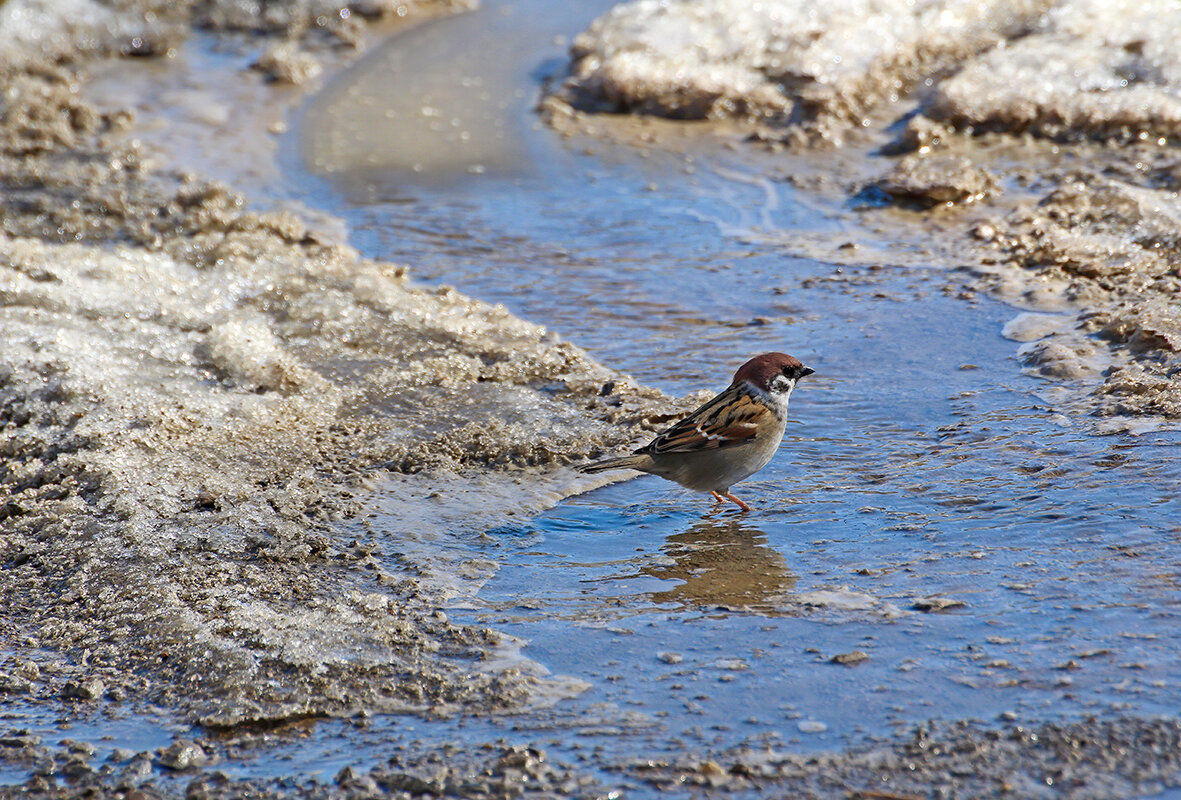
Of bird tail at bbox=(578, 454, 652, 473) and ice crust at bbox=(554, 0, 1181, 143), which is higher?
ice crust at bbox=(554, 0, 1181, 143)

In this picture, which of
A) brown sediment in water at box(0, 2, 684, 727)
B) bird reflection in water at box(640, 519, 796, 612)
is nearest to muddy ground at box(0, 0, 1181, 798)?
brown sediment in water at box(0, 2, 684, 727)

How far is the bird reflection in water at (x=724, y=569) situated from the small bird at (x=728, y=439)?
0.23m

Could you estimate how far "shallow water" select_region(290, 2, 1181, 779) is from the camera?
12.8 ft

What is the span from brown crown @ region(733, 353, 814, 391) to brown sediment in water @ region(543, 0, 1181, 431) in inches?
55.8

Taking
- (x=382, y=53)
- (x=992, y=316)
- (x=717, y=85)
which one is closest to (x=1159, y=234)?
(x=992, y=316)

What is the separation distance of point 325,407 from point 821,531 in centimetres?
266

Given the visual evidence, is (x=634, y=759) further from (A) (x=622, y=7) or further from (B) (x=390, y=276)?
(A) (x=622, y=7)

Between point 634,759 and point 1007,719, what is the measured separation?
3.67 ft

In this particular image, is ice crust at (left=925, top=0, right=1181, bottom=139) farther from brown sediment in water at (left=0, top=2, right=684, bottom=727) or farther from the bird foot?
the bird foot

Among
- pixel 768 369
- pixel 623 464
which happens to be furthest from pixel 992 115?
pixel 623 464

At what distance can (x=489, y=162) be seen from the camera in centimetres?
1010

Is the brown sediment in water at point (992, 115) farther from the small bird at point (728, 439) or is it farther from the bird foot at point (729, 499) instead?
the bird foot at point (729, 499)

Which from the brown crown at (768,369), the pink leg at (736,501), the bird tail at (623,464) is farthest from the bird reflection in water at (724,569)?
the brown crown at (768,369)

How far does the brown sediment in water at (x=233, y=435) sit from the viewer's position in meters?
4.23
